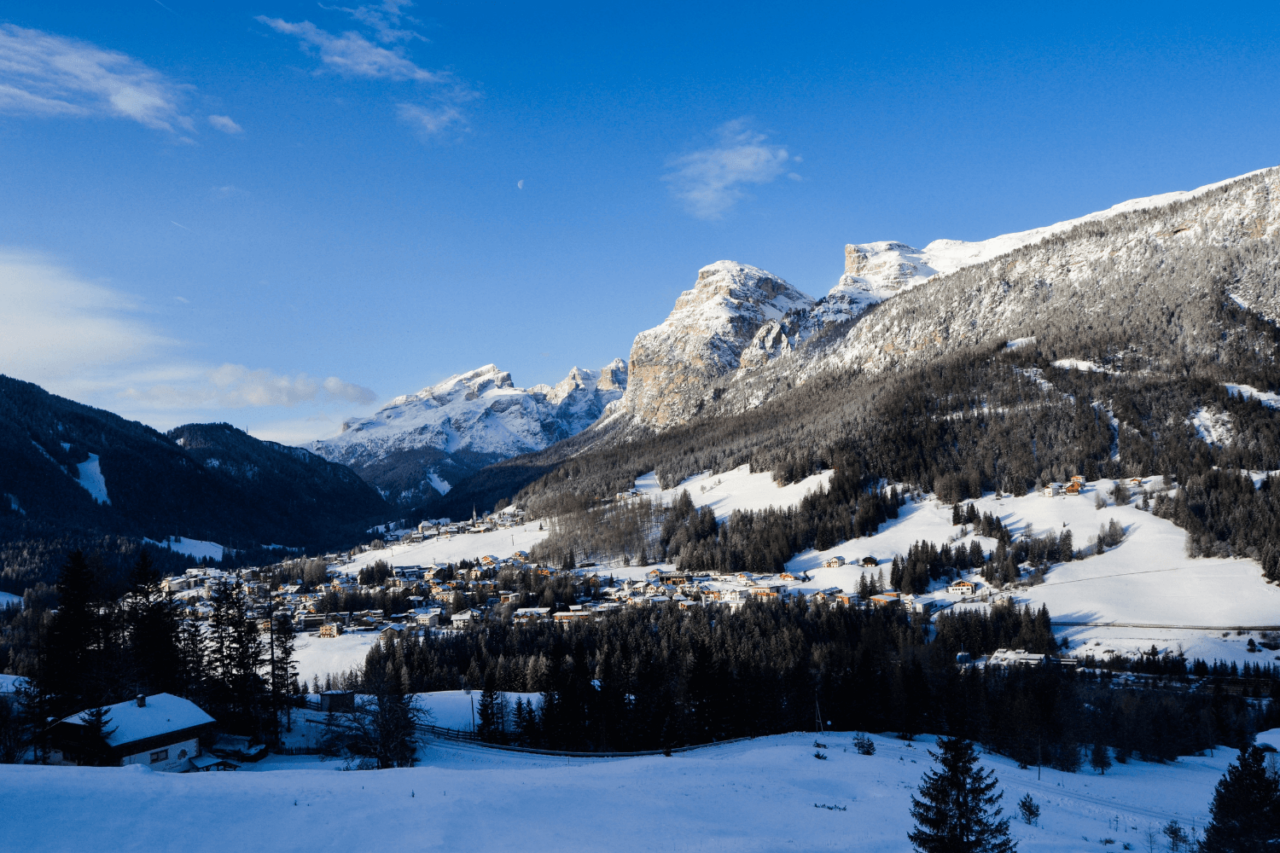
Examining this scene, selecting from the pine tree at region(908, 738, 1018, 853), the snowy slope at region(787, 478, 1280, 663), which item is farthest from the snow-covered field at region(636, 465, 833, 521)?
the pine tree at region(908, 738, 1018, 853)

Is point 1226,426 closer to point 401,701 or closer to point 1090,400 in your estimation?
point 1090,400

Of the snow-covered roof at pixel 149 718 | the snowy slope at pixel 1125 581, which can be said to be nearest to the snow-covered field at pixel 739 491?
the snowy slope at pixel 1125 581

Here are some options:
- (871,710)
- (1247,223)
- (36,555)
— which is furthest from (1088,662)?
(36,555)

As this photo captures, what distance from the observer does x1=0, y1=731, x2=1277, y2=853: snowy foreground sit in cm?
1934

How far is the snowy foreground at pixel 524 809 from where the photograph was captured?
19344 mm

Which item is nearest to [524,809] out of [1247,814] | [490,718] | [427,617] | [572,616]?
[1247,814]

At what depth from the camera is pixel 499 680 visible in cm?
6519

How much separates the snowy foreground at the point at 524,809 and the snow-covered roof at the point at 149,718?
4.58m

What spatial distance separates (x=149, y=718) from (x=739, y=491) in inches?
5710

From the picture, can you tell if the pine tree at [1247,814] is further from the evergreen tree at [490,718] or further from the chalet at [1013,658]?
the chalet at [1013,658]

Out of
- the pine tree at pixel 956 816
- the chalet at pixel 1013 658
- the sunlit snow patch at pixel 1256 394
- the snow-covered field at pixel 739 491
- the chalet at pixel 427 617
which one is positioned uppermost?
the sunlit snow patch at pixel 1256 394

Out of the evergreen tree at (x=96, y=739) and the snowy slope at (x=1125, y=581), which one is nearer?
the evergreen tree at (x=96, y=739)

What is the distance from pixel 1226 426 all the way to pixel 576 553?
414 ft

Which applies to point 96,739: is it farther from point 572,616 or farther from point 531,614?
point 531,614
